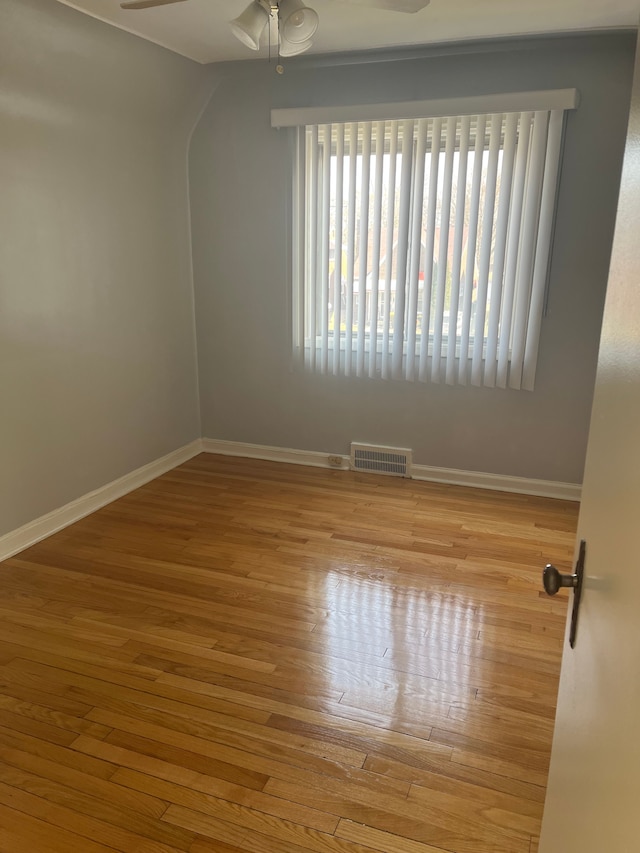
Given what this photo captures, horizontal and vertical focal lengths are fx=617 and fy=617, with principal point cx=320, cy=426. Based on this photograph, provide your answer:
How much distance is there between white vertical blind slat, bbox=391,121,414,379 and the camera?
11.8 ft

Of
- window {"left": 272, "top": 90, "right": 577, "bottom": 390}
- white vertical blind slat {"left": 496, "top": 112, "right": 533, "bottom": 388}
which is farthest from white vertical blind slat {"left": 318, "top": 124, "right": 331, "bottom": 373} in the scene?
white vertical blind slat {"left": 496, "top": 112, "right": 533, "bottom": 388}

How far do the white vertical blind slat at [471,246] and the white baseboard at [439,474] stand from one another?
65 centimetres

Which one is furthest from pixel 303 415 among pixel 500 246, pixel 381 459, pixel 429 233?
pixel 500 246

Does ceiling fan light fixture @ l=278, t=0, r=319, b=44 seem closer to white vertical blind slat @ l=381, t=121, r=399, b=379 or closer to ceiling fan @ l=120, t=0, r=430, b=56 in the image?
ceiling fan @ l=120, t=0, r=430, b=56

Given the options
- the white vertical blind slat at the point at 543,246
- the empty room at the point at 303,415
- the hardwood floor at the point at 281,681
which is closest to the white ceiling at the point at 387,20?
the empty room at the point at 303,415

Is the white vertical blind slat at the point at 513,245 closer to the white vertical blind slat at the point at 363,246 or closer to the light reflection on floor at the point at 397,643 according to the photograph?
the white vertical blind slat at the point at 363,246

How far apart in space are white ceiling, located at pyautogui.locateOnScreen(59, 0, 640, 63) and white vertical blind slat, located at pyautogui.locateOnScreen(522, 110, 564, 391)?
1.55 ft

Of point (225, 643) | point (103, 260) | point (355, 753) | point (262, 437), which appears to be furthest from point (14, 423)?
point (355, 753)

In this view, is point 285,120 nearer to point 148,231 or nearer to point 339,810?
point 148,231

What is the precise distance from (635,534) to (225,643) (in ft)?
6.75

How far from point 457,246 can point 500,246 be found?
245 millimetres

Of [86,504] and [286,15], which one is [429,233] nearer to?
[286,15]

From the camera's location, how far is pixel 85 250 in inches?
134

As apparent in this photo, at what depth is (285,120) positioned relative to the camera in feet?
12.5
